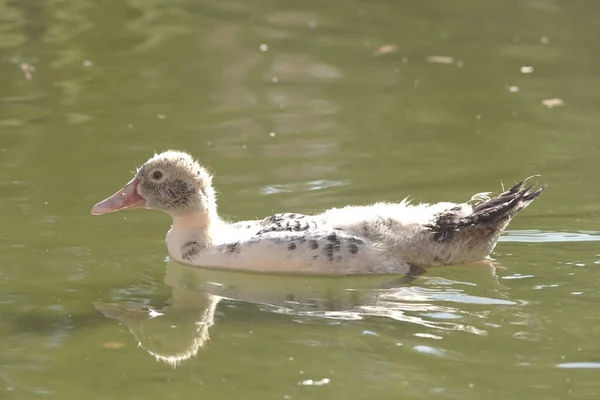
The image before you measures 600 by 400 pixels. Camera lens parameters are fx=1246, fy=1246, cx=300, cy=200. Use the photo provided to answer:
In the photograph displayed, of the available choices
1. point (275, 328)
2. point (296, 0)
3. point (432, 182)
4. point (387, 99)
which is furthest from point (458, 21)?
point (275, 328)

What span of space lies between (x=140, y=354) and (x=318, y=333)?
3.26ft

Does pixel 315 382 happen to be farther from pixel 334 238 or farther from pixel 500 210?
pixel 500 210

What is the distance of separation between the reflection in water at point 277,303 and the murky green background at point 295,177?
0.07ft

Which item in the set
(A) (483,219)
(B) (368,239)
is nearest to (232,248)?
(B) (368,239)

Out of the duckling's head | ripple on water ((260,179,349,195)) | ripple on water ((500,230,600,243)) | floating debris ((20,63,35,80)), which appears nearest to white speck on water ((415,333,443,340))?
ripple on water ((500,230,600,243))

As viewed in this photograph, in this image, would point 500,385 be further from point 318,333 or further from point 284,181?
point 284,181

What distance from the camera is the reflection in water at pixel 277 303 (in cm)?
705

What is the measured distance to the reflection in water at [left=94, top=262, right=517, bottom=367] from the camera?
7.05 metres

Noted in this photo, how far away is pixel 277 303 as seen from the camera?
755 cm

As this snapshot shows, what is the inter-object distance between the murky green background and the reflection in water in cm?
2

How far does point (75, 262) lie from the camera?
8367 mm

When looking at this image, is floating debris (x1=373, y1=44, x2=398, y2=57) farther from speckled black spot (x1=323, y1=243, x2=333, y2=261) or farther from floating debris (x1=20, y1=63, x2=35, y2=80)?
speckled black spot (x1=323, y1=243, x2=333, y2=261)

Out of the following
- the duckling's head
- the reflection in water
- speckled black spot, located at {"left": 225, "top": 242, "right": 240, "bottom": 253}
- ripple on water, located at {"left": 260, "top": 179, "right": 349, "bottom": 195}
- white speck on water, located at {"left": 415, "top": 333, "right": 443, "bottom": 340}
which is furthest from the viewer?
ripple on water, located at {"left": 260, "top": 179, "right": 349, "bottom": 195}

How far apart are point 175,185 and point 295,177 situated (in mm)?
1772
